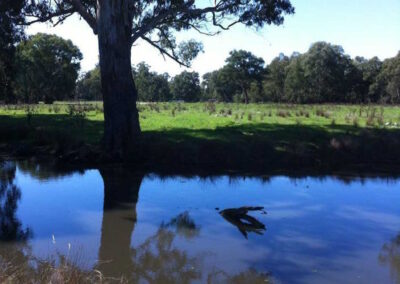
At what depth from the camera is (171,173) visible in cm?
1444

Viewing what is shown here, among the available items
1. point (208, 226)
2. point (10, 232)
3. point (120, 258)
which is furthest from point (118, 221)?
point (120, 258)

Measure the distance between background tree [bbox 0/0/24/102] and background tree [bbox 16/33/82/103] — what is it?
112 feet

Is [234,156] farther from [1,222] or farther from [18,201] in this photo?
[1,222]

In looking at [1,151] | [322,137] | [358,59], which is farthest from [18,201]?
[358,59]

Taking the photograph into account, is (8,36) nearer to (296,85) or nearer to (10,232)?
(10,232)

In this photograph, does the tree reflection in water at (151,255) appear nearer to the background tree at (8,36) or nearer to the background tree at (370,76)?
the background tree at (8,36)

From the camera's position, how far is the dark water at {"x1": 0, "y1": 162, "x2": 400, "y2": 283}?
6758mm

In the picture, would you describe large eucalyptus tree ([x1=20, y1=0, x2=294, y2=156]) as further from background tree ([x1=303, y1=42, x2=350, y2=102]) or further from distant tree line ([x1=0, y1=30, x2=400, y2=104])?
background tree ([x1=303, y1=42, x2=350, y2=102])

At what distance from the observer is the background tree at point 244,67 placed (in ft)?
271

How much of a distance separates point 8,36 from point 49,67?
51065 mm

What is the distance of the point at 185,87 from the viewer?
100125 millimetres

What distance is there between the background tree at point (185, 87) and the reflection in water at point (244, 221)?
91.3 meters


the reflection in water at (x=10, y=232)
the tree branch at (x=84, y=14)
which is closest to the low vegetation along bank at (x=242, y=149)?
the reflection in water at (x=10, y=232)

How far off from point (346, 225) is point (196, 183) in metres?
4.94
